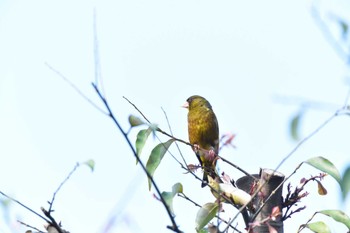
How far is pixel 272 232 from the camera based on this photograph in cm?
154

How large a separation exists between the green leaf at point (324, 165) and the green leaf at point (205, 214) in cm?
25

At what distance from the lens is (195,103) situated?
4641 millimetres

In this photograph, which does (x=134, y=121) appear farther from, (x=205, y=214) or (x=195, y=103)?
(x=195, y=103)

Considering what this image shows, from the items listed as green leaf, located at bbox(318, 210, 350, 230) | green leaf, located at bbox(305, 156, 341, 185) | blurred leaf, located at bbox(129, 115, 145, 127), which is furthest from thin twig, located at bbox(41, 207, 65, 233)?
green leaf, located at bbox(318, 210, 350, 230)

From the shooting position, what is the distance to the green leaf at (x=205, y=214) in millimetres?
1541

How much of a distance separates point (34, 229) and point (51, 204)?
14 centimetres

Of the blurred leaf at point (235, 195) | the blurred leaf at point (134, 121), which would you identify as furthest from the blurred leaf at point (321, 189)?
the blurred leaf at point (134, 121)

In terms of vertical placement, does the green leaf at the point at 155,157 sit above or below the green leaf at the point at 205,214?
above

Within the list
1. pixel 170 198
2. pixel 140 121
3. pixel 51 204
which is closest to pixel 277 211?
pixel 170 198

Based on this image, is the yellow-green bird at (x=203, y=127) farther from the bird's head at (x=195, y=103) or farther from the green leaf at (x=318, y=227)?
the green leaf at (x=318, y=227)

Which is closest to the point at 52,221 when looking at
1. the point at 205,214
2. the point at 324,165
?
the point at 205,214

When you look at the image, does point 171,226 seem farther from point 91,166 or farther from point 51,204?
point 51,204

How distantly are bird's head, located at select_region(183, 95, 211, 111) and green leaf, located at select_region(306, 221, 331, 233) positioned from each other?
2.85 meters

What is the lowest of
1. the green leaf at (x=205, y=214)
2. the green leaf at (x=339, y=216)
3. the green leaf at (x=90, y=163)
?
the green leaf at (x=90, y=163)
